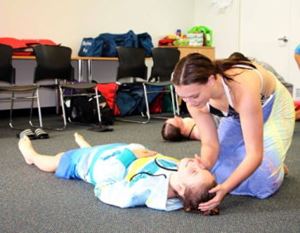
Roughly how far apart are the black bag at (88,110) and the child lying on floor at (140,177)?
2.08 m

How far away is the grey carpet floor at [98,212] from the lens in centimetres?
161

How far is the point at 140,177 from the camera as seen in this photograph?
1.86 m

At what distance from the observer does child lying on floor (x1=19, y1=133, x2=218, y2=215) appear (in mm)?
1701

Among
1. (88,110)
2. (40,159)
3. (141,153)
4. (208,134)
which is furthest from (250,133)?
(88,110)

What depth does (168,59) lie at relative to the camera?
4816mm

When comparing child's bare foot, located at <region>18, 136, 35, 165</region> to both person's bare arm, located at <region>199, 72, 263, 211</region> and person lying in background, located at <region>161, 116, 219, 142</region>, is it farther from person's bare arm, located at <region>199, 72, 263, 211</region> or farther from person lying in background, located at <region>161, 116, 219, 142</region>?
person's bare arm, located at <region>199, 72, 263, 211</region>

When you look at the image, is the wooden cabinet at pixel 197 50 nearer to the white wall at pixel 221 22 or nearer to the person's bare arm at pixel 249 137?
the white wall at pixel 221 22

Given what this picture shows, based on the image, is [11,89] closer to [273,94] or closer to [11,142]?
[11,142]

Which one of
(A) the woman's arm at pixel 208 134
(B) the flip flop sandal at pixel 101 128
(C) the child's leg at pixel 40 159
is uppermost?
(A) the woman's arm at pixel 208 134

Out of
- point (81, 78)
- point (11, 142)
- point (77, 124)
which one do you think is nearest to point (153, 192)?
point (11, 142)

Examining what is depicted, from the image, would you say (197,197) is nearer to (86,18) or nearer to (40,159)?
(40,159)

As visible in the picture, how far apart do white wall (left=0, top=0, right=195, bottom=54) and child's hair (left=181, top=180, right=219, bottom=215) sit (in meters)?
3.88

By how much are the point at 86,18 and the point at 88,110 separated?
173cm

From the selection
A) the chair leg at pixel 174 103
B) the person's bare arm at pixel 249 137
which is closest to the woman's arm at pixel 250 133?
the person's bare arm at pixel 249 137
